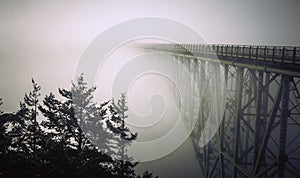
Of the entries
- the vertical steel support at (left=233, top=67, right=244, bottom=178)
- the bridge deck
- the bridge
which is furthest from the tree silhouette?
the bridge deck

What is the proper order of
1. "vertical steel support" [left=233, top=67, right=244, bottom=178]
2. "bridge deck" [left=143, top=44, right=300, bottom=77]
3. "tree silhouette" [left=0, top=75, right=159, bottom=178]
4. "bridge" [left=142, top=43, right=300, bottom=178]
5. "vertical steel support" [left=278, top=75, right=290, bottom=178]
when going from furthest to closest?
"vertical steel support" [left=233, top=67, right=244, bottom=178] → "tree silhouette" [left=0, top=75, right=159, bottom=178] → "bridge deck" [left=143, top=44, right=300, bottom=77] → "bridge" [left=142, top=43, right=300, bottom=178] → "vertical steel support" [left=278, top=75, right=290, bottom=178]

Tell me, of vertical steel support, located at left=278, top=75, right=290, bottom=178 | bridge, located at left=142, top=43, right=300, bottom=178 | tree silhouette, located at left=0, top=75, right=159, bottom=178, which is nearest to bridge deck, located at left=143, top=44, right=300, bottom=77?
bridge, located at left=142, top=43, right=300, bottom=178

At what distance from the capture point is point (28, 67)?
87.9m

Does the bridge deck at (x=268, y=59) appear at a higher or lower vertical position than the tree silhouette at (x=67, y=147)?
higher

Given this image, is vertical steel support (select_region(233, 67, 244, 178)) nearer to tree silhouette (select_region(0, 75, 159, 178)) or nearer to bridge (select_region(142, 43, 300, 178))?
bridge (select_region(142, 43, 300, 178))

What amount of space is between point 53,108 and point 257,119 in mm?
10887

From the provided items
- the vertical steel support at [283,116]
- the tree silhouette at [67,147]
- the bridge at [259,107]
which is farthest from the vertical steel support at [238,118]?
the tree silhouette at [67,147]

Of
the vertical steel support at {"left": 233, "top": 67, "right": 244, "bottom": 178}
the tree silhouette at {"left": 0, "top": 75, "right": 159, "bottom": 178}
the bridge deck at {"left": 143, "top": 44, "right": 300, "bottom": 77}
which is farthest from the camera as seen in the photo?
the vertical steel support at {"left": 233, "top": 67, "right": 244, "bottom": 178}

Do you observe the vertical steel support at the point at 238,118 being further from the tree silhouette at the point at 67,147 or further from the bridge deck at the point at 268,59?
the tree silhouette at the point at 67,147

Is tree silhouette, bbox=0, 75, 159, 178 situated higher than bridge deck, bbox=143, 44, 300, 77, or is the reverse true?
bridge deck, bbox=143, 44, 300, 77

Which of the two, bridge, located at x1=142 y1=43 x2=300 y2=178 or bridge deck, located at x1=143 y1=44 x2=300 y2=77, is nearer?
bridge, located at x1=142 y1=43 x2=300 y2=178

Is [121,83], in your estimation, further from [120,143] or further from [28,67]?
[120,143]

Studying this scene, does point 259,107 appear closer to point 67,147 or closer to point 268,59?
point 268,59

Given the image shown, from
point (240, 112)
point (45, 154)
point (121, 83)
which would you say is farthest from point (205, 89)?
point (121, 83)
